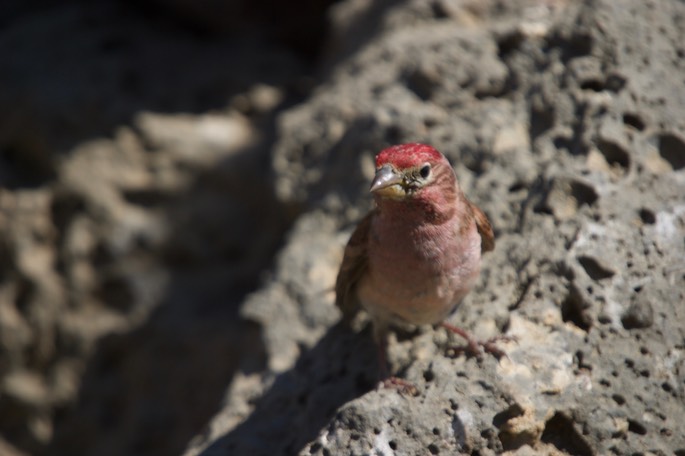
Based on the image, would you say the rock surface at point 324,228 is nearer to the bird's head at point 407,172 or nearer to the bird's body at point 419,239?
the bird's body at point 419,239

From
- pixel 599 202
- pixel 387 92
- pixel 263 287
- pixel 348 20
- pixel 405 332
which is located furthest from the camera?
pixel 348 20

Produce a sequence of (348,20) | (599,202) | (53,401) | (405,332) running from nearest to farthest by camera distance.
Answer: (599,202) → (405,332) → (53,401) → (348,20)

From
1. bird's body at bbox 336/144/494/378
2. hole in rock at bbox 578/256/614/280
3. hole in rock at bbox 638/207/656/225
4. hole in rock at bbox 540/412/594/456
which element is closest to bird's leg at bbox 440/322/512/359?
→ bird's body at bbox 336/144/494/378

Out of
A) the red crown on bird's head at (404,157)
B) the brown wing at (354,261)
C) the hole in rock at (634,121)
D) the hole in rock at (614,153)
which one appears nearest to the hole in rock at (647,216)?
the hole in rock at (614,153)

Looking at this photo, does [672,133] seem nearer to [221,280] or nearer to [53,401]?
[221,280]

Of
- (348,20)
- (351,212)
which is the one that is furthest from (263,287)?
(348,20)

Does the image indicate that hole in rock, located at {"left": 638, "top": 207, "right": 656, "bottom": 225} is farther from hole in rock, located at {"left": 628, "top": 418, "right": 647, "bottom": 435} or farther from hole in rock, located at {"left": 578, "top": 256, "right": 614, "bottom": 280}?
hole in rock, located at {"left": 628, "top": 418, "right": 647, "bottom": 435}

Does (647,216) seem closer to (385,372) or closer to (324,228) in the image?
(385,372)

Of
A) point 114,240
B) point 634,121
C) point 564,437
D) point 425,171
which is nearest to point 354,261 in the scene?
point 425,171
